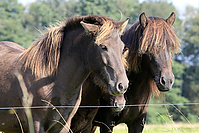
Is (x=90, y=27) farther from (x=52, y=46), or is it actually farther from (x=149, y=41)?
(x=149, y=41)

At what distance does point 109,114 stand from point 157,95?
1074 mm

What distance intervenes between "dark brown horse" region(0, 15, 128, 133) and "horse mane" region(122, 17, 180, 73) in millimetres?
774

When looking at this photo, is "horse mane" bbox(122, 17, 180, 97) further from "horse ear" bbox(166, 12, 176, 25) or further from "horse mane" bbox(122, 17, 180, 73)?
"horse ear" bbox(166, 12, 176, 25)

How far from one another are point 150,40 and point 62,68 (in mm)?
1567

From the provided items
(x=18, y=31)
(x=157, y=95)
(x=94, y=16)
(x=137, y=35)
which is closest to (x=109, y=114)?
(x=157, y=95)

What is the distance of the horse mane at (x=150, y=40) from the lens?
4391mm

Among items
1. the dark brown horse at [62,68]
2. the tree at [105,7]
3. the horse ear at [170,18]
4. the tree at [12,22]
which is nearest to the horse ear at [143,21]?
the horse ear at [170,18]

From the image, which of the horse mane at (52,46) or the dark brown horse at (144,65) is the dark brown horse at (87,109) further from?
the horse mane at (52,46)

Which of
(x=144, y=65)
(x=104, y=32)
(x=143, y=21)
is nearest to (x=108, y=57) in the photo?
(x=104, y=32)

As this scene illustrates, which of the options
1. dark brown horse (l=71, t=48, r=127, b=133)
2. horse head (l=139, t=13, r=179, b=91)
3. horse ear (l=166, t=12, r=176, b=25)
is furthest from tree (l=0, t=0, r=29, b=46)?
horse head (l=139, t=13, r=179, b=91)

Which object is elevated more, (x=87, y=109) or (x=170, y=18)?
(x=170, y=18)

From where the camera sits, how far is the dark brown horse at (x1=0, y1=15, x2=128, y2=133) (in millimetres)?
3544

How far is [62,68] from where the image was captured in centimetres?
383

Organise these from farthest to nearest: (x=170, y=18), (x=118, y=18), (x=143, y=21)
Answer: (x=118, y=18) → (x=170, y=18) → (x=143, y=21)
